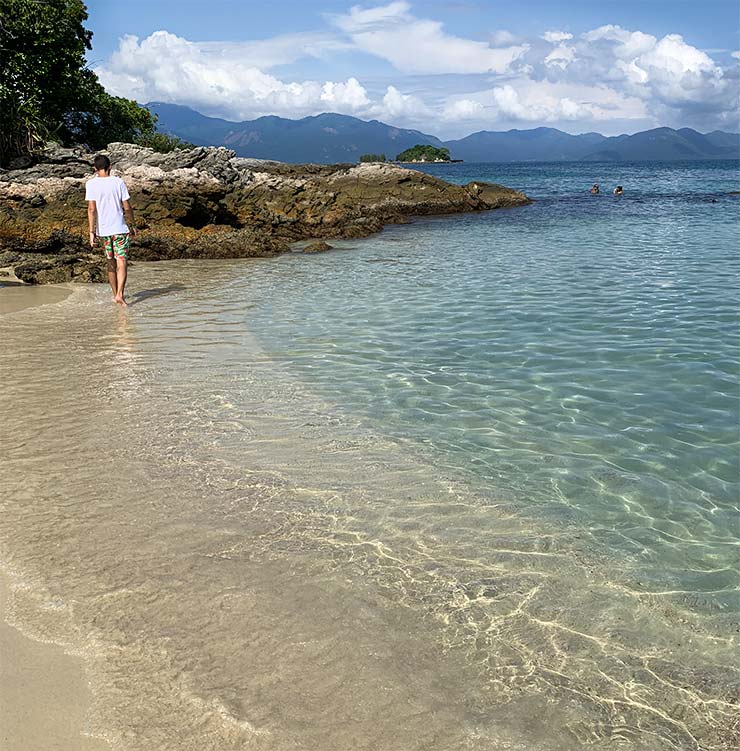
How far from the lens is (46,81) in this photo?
32.5 metres

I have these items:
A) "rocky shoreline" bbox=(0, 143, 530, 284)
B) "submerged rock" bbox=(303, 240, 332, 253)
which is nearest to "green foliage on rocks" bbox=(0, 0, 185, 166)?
"rocky shoreline" bbox=(0, 143, 530, 284)

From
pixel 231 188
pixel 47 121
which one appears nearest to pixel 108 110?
pixel 47 121

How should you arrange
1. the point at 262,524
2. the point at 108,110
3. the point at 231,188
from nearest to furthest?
the point at 262,524, the point at 231,188, the point at 108,110

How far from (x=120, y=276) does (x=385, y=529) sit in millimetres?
9385

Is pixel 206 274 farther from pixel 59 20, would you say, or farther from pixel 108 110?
pixel 108 110

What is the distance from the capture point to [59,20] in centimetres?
3195

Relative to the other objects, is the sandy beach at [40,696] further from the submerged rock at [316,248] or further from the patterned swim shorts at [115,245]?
the submerged rock at [316,248]

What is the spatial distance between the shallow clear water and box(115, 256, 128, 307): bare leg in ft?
6.28

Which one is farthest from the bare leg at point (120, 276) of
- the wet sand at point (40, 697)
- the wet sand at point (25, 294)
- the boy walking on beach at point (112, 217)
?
Answer: the wet sand at point (40, 697)

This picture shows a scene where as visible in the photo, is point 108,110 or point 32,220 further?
point 108,110

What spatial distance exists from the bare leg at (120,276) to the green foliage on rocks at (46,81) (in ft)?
60.2

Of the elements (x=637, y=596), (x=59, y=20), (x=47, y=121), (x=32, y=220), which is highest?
(x=59, y=20)

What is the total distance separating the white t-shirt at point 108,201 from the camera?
11914mm

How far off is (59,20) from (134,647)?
118 ft
